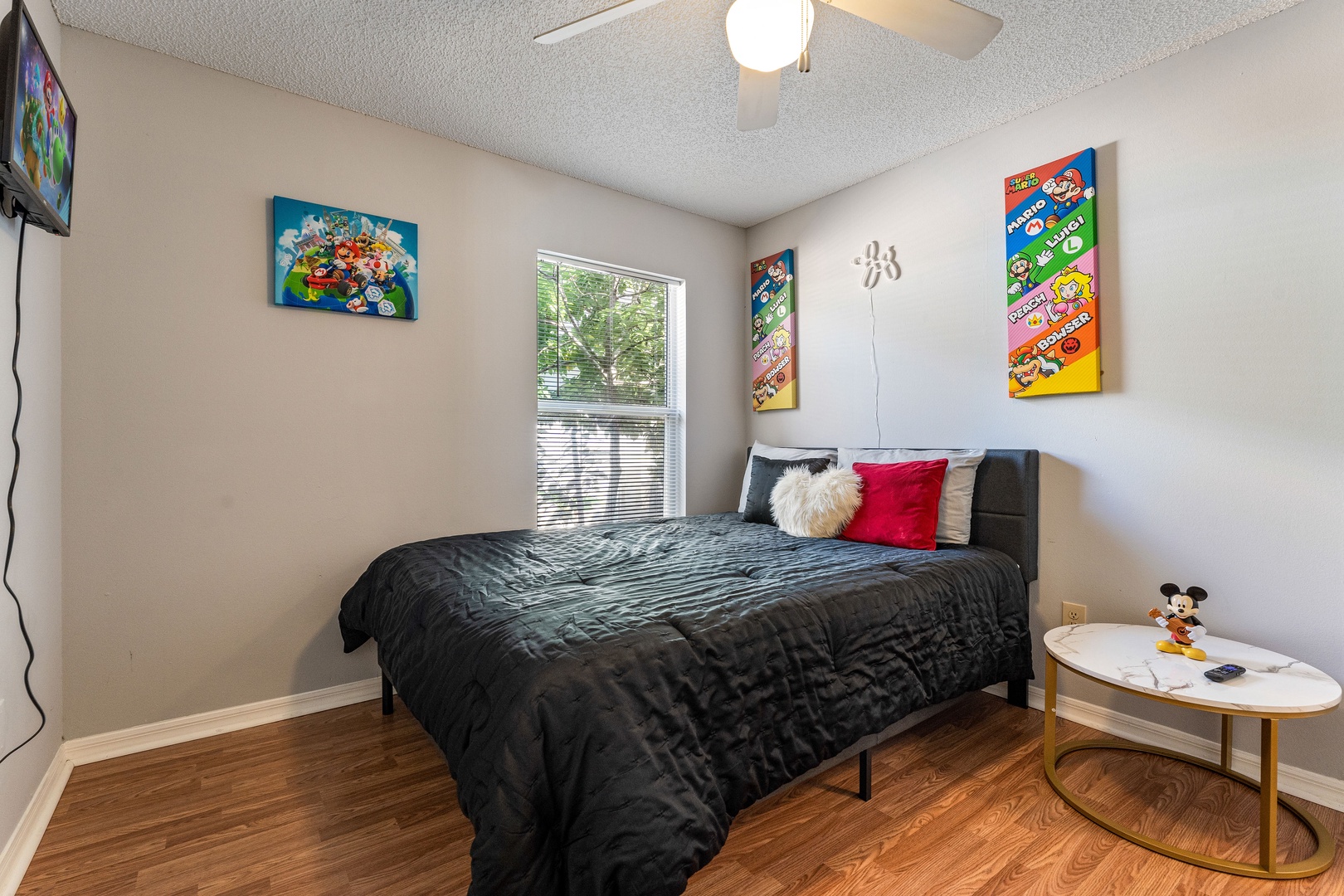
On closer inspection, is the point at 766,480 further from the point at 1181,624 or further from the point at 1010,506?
→ the point at 1181,624

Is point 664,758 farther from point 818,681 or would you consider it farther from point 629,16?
point 629,16

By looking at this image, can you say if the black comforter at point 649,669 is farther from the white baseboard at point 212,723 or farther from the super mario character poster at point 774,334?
the super mario character poster at point 774,334

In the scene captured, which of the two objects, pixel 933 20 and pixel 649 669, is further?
pixel 933 20

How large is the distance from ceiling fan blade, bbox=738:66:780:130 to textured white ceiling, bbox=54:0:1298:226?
0.31 metres

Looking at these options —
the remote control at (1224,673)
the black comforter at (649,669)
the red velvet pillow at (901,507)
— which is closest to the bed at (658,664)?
the black comforter at (649,669)

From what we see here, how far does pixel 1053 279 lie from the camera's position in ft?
7.68

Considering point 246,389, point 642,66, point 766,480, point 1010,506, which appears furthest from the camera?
point 766,480

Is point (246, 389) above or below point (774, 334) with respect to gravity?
below

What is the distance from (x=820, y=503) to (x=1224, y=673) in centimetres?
133

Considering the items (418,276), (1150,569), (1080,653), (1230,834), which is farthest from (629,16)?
(1230,834)

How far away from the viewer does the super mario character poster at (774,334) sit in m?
3.45

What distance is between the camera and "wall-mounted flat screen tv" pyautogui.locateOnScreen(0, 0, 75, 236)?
1.30 metres

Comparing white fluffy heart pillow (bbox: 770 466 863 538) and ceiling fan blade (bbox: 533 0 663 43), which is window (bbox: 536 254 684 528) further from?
ceiling fan blade (bbox: 533 0 663 43)

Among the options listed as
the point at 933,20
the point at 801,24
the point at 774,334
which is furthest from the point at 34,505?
the point at 774,334
